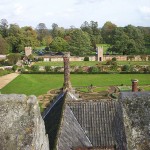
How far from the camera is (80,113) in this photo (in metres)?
14.2

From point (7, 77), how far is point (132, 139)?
164 feet

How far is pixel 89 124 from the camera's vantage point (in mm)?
13789

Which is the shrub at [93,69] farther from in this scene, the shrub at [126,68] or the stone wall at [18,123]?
the stone wall at [18,123]

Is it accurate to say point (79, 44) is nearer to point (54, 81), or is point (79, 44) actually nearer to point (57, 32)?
point (54, 81)

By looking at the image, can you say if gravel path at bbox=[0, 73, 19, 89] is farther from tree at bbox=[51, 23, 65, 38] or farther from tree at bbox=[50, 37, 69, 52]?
tree at bbox=[51, 23, 65, 38]

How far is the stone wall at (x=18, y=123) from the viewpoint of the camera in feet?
12.7

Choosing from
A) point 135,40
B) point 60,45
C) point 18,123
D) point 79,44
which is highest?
point 135,40

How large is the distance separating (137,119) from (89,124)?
990 cm

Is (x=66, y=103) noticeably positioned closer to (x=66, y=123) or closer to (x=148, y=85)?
(x=66, y=123)

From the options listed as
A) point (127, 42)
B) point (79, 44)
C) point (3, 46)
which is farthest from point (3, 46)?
point (127, 42)

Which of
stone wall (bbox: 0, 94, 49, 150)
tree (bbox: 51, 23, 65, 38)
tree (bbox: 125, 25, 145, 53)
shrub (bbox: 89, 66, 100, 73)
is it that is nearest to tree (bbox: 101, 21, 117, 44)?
tree (bbox: 51, 23, 65, 38)

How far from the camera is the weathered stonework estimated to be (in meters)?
3.87

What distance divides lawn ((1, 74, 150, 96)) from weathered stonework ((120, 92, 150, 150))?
3552 cm

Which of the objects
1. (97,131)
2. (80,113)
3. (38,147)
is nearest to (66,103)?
(80,113)
